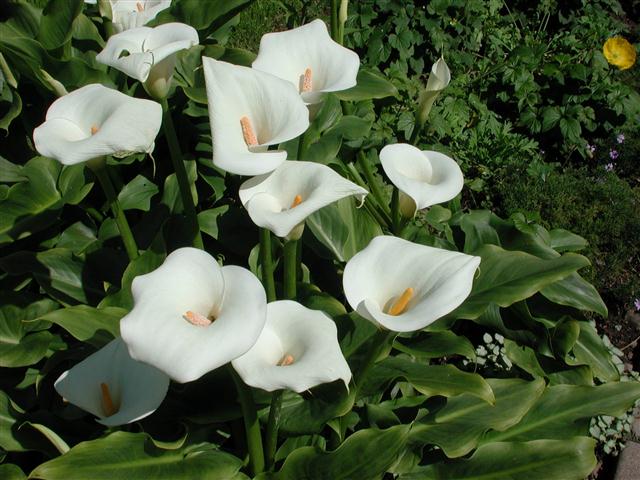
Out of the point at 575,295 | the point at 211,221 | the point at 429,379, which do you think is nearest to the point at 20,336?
the point at 211,221

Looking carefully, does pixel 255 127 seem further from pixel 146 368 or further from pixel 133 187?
pixel 133 187

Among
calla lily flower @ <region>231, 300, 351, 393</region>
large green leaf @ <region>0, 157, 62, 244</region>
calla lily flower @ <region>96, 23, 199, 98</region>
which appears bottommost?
large green leaf @ <region>0, 157, 62, 244</region>

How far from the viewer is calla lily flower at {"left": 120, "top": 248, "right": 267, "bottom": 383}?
1120mm

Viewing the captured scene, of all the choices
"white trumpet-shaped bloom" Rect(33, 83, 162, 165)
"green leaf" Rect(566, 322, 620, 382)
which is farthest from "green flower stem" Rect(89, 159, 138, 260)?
"green leaf" Rect(566, 322, 620, 382)

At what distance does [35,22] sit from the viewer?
8.46 ft

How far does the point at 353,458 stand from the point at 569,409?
825mm

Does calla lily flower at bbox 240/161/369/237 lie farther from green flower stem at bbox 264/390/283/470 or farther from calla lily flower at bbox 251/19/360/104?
green flower stem at bbox 264/390/283/470

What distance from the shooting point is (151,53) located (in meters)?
1.61

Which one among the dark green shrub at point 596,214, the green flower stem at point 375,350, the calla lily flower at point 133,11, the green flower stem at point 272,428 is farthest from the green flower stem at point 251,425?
the dark green shrub at point 596,214

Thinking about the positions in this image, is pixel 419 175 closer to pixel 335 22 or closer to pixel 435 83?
pixel 435 83

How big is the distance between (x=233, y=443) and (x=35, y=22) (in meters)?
1.80

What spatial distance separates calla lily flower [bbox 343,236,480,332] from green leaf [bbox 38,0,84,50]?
5.03 feet

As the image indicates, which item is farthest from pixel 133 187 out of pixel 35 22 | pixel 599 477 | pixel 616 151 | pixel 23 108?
pixel 616 151

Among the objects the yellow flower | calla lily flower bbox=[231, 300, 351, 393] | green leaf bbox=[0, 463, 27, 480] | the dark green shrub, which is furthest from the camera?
the yellow flower
